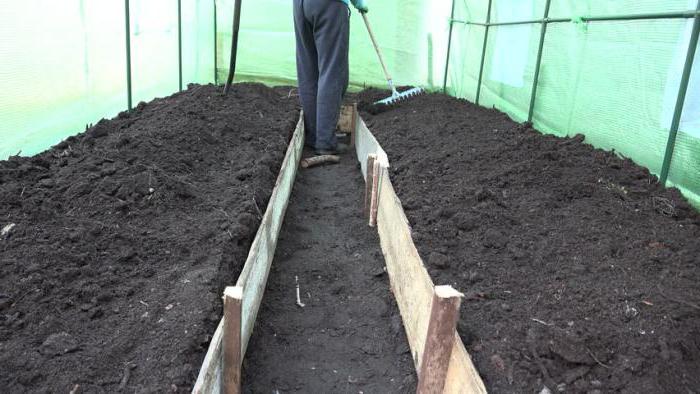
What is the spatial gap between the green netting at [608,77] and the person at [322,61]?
1.74 meters

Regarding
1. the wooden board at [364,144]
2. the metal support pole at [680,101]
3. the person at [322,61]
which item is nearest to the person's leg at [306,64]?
the person at [322,61]

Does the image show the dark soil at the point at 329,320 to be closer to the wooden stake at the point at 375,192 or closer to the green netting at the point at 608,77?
the wooden stake at the point at 375,192

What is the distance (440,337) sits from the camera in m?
1.85

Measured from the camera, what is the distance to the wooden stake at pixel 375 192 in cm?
358

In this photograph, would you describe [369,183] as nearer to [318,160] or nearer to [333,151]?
[318,160]

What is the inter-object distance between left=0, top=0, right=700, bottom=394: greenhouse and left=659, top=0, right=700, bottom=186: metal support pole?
1cm

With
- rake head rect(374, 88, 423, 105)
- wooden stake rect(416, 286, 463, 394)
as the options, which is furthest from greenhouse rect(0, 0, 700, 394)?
rake head rect(374, 88, 423, 105)

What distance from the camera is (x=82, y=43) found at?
439 cm

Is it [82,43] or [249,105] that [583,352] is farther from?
[249,105]

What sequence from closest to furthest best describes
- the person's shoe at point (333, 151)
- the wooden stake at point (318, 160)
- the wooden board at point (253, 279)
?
1. the wooden board at point (253, 279)
2. the wooden stake at point (318, 160)
3. the person's shoe at point (333, 151)

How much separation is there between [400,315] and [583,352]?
39.4 inches

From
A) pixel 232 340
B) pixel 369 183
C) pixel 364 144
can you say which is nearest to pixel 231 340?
pixel 232 340

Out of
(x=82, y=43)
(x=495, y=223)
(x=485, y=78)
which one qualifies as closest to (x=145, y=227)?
(x=495, y=223)

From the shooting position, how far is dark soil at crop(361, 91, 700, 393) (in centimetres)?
178
